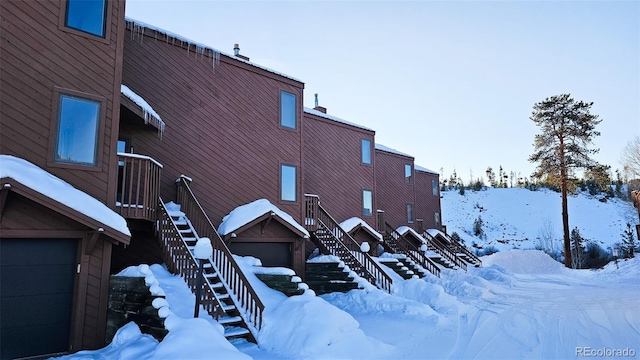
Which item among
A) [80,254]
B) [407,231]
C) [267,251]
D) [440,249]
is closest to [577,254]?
[440,249]

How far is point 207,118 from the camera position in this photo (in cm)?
1143

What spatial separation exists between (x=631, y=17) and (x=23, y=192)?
53.6ft

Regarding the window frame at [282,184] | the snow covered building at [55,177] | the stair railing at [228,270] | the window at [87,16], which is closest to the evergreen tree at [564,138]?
Result: the window frame at [282,184]

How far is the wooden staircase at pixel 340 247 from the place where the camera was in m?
12.7

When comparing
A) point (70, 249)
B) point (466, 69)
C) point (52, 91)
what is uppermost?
point (466, 69)

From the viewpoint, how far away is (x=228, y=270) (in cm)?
831

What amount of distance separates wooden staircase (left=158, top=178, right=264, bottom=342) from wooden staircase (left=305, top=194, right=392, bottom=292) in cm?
511

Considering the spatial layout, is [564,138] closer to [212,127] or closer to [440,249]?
[440,249]

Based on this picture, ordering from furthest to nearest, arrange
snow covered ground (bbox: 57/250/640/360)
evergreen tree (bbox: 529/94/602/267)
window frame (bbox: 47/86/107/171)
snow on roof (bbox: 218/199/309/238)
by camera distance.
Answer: evergreen tree (bbox: 529/94/602/267) < snow on roof (bbox: 218/199/309/238) < window frame (bbox: 47/86/107/171) < snow covered ground (bbox: 57/250/640/360)

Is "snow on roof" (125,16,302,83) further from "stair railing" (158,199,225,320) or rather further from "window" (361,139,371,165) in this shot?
"window" (361,139,371,165)

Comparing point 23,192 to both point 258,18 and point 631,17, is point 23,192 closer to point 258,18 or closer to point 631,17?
point 258,18

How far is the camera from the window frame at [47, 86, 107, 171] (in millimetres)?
6801

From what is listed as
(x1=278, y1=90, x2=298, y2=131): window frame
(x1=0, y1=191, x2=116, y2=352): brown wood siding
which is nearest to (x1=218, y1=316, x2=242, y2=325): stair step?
(x1=0, y1=191, x2=116, y2=352): brown wood siding

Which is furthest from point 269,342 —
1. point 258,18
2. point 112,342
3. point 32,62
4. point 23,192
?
point 258,18
